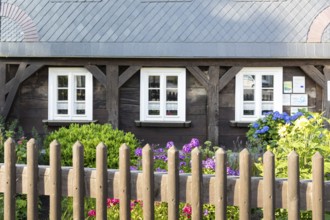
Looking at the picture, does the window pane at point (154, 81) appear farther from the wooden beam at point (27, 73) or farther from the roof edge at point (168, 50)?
the wooden beam at point (27, 73)

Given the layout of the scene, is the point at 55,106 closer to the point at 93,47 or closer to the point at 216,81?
the point at 93,47

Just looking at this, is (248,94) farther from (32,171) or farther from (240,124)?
(32,171)

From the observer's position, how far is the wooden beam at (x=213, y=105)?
1366 cm

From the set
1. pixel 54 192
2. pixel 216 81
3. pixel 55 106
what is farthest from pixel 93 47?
pixel 54 192

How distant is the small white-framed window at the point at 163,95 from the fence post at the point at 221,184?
1045cm

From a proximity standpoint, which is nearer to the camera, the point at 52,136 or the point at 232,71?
the point at 52,136

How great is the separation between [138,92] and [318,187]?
10794 millimetres

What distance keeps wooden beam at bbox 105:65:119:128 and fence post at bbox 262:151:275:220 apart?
10.5 m

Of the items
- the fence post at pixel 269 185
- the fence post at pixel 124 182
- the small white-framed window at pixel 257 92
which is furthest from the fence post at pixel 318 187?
the small white-framed window at pixel 257 92

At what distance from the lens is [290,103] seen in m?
13.9

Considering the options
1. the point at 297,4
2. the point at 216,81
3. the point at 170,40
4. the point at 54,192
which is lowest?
the point at 54,192

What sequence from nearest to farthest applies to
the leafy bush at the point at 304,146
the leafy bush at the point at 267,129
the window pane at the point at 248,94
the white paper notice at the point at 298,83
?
the leafy bush at the point at 304,146
the leafy bush at the point at 267,129
the white paper notice at the point at 298,83
the window pane at the point at 248,94

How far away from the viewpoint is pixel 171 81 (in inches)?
555

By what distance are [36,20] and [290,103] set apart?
240 inches
